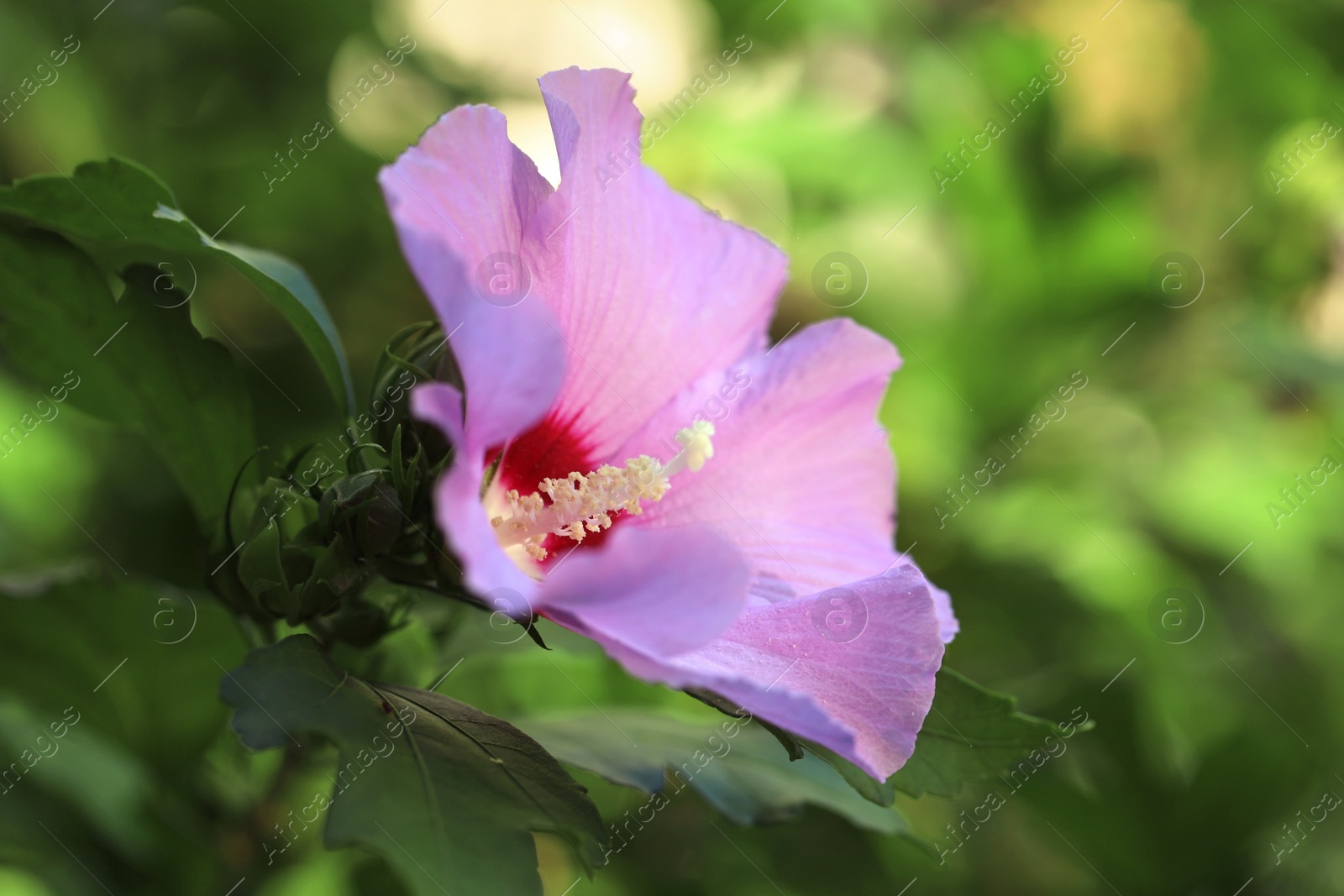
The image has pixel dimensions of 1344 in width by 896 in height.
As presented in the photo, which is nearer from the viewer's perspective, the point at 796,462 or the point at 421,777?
the point at 421,777

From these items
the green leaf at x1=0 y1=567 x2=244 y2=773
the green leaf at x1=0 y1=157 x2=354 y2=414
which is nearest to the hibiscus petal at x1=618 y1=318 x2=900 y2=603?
the green leaf at x1=0 y1=157 x2=354 y2=414

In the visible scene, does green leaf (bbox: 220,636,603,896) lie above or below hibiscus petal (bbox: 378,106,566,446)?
below

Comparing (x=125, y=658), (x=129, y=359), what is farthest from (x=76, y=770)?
(x=129, y=359)

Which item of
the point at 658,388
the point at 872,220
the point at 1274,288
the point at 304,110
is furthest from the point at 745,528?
the point at 1274,288

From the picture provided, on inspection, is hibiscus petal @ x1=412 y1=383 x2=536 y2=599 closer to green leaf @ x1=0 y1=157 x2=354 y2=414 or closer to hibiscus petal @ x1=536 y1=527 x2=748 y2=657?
hibiscus petal @ x1=536 y1=527 x2=748 y2=657

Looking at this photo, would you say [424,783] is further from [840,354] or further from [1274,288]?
[1274,288]

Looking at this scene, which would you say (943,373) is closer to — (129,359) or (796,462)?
(796,462)
